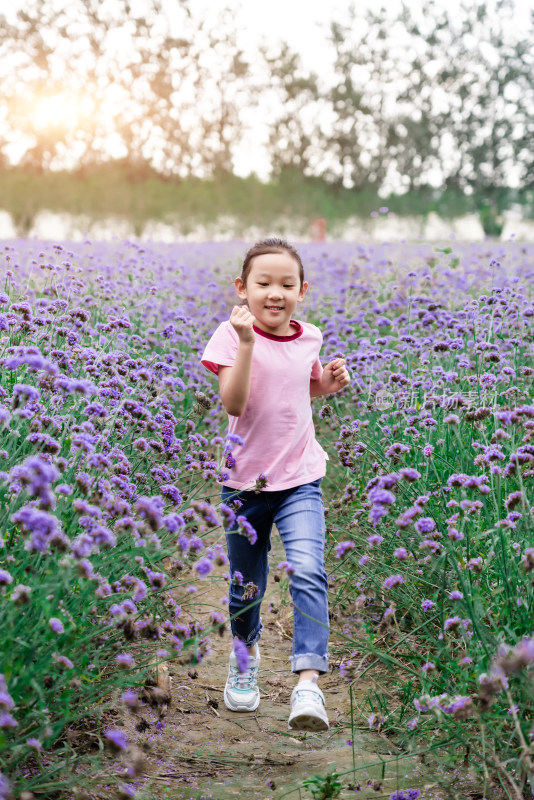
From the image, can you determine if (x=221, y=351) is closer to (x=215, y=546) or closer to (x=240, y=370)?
(x=240, y=370)

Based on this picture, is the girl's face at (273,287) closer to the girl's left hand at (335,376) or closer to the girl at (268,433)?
the girl at (268,433)

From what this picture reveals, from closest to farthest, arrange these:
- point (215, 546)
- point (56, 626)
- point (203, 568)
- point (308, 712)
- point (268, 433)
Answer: point (56, 626) → point (203, 568) → point (308, 712) → point (215, 546) → point (268, 433)

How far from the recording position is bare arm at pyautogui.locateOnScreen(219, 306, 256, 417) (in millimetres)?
2633

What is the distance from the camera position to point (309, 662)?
8.74 feet

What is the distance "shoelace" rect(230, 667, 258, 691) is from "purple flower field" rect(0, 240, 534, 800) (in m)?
0.30

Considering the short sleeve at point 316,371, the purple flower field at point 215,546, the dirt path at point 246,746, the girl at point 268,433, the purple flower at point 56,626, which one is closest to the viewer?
the purple flower at point 56,626

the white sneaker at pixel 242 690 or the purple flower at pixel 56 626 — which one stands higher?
the purple flower at pixel 56 626

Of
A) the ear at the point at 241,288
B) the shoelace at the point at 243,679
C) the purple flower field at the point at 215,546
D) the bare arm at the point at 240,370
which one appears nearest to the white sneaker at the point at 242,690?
the shoelace at the point at 243,679

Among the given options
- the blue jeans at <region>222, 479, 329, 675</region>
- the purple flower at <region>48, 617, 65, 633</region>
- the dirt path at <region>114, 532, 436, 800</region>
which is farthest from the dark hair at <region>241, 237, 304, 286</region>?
the purple flower at <region>48, 617, 65, 633</region>

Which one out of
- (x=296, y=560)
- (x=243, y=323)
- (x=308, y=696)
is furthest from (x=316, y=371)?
(x=308, y=696)

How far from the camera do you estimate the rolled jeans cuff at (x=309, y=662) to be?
2.66 m

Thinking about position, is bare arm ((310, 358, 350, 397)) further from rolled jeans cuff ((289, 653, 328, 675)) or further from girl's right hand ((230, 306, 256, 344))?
rolled jeans cuff ((289, 653, 328, 675))

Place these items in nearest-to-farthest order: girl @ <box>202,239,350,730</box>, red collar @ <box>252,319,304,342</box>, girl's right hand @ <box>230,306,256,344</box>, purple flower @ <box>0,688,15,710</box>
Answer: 1. purple flower @ <box>0,688,15,710</box>
2. girl's right hand @ <box>230,306,256,344</box>
3. girl @ <box>202,239,350,730</box>
4. red collar @ <box>252,319,304,342</box>

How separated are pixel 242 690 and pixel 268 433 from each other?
39.0 inches
